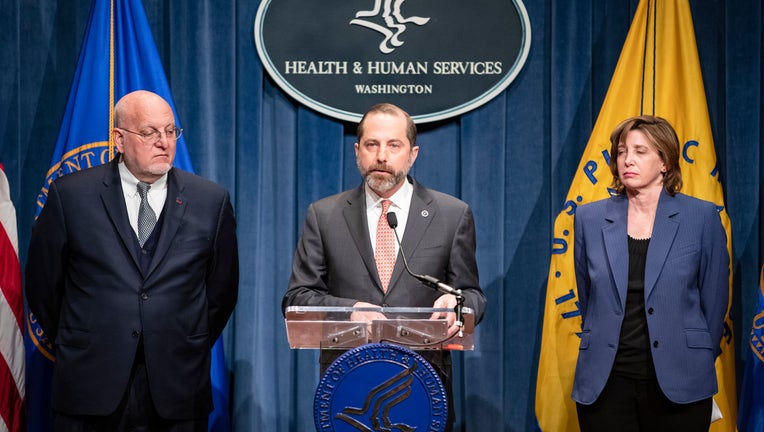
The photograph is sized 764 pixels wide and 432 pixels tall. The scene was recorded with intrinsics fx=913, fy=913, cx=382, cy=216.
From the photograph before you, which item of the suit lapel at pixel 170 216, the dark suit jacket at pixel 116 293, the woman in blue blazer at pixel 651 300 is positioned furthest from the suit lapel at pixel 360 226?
the woman in blue blazer at pixel 651 300

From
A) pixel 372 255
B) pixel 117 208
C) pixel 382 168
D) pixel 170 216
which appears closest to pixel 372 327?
pixel 372 255

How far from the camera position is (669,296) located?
10.1 ft

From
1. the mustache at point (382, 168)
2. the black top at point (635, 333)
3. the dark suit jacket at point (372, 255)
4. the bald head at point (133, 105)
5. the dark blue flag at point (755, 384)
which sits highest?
the bald head at point (133, 105)

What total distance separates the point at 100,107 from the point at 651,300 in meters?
2.43

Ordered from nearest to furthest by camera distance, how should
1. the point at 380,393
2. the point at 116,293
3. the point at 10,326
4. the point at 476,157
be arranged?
the point at 380,393 < the point at 116,293 < the point at 10,326 < the point at 476,157

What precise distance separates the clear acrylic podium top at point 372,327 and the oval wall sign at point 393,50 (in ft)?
6.52

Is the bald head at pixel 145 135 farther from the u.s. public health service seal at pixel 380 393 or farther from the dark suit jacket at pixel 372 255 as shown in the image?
the u.s. public health service seal at pixel 380 393

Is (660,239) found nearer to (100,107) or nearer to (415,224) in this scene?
(415,224)

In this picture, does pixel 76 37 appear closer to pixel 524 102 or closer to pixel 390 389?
pixel 524 102

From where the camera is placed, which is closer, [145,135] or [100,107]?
[145,135]

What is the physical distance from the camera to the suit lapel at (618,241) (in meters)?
3.13

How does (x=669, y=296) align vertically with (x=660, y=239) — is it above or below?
below

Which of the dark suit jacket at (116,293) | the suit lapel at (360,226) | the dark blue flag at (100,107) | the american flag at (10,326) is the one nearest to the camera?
the dark suit jacket at (116,293)

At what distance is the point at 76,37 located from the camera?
444 centimetres
